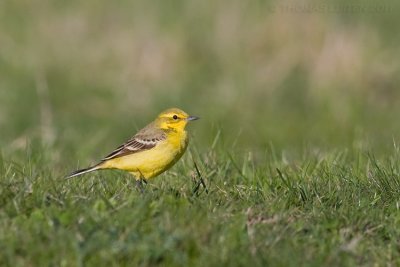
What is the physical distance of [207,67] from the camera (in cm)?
1585

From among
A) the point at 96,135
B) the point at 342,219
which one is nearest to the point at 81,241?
the point at 342,219

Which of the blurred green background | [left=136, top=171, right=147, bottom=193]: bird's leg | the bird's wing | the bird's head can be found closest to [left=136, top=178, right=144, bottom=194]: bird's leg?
[left=136, top=171, right=147, bottom=193]: bird's leg

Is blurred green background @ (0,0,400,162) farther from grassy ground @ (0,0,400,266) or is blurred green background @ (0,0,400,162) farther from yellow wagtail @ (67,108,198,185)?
yellow wagtail @ (67,108,198,185)

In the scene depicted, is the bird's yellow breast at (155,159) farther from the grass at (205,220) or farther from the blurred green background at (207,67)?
the blurred green background at (207,67)

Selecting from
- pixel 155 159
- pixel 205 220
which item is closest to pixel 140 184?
pixel 155 159

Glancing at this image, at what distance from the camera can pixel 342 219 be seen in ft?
22.2

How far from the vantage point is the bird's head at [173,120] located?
29.1 feet

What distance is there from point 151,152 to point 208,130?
16.7 feet

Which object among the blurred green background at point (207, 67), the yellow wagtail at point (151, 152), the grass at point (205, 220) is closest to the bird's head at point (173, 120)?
the yellow wagtail at point (151, 152)

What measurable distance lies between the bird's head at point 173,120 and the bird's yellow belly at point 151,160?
339 mm

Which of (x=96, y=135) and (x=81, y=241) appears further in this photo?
(x=96, y=135)

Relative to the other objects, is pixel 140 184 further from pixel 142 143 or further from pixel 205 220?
pixel 205 220

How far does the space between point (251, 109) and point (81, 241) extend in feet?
28.4

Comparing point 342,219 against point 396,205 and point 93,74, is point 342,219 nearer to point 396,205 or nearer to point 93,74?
point 396,205
